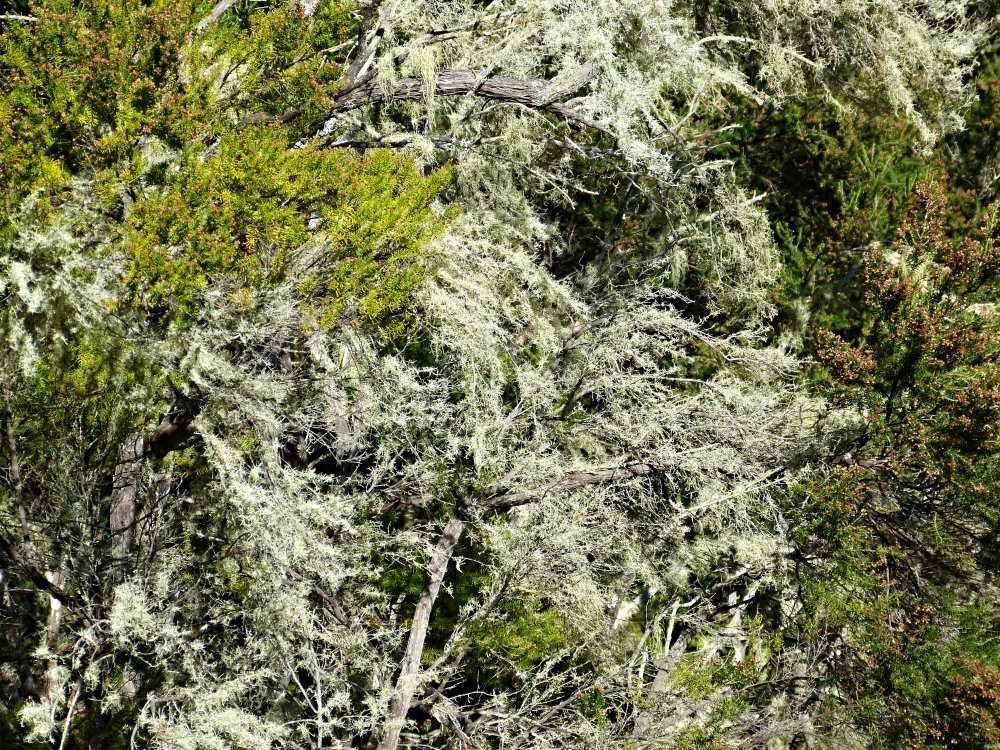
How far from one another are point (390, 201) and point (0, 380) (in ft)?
7.36

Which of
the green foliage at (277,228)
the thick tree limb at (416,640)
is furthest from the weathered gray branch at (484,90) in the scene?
the thick tree limb at (416,640)

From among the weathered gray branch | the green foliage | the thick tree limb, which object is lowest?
the thick tree limb

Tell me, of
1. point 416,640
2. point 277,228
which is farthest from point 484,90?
point 416,640

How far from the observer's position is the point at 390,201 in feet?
17.6

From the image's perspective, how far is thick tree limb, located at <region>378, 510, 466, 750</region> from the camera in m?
5.39

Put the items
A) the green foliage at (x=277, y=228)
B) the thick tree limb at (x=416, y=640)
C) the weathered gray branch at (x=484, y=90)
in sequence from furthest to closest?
the weathered gray branch at (x=484, y=90), the thick tree limb at (x=416, y=640), the green foliage at (x=277, y=228)

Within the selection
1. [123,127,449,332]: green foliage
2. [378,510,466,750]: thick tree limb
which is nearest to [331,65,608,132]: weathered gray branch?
[123,127,449,332]: green foliage

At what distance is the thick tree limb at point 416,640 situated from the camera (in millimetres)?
5387

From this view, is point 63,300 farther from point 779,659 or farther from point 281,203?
point 779,659

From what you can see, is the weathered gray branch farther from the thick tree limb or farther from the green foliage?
the thick tree limb

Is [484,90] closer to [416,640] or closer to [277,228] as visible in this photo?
[277,228]

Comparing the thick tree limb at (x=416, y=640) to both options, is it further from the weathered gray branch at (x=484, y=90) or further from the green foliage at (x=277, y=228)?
the weathered gray branch at (x=484, y=90)

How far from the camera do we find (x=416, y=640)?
570cm

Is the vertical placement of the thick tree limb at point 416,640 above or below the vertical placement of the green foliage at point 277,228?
below
